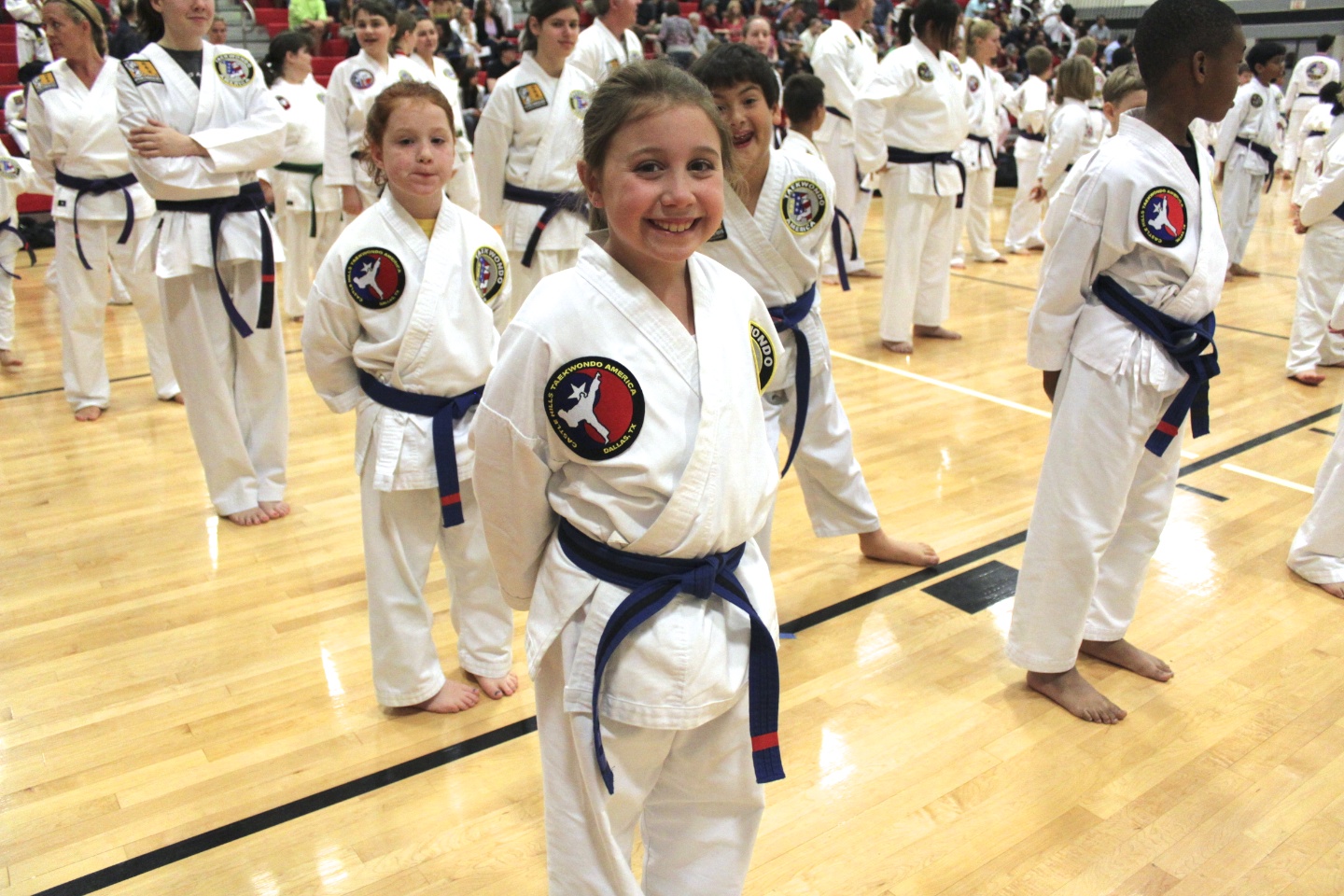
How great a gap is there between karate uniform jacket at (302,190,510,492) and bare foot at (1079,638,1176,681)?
1651 millimetres

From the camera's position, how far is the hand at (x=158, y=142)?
3168 millimetres

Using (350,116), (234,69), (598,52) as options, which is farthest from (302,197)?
(234,69)

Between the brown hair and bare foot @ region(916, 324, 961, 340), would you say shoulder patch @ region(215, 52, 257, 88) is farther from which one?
bare foot @ region(916, 324, 961, 340)

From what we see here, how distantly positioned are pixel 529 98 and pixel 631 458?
3.08 m

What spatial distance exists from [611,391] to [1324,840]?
67.5 inches

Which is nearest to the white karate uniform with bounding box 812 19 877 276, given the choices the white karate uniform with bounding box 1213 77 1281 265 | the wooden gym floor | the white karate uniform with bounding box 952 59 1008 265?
the white karate uniform with bounding box 952 59 1008 265

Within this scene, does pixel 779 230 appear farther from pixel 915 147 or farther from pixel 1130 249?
pixel 915 147

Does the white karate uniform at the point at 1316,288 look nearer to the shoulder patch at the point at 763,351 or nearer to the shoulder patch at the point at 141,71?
the shoulder patch at the point at 763,351

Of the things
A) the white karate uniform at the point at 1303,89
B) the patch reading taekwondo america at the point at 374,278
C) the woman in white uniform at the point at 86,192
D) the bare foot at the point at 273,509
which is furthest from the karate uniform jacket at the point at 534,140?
the white karate uniform at the point at 1303,89

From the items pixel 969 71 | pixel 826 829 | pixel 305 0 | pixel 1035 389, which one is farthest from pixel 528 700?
pixel 305 0

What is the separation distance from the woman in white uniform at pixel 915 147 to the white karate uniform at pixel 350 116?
2.34 m

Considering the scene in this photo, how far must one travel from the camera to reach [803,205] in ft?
8.17

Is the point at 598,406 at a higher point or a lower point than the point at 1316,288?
higher

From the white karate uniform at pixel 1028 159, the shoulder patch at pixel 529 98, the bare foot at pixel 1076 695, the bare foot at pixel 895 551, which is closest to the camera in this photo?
the bare foot at pixel 1076 695
